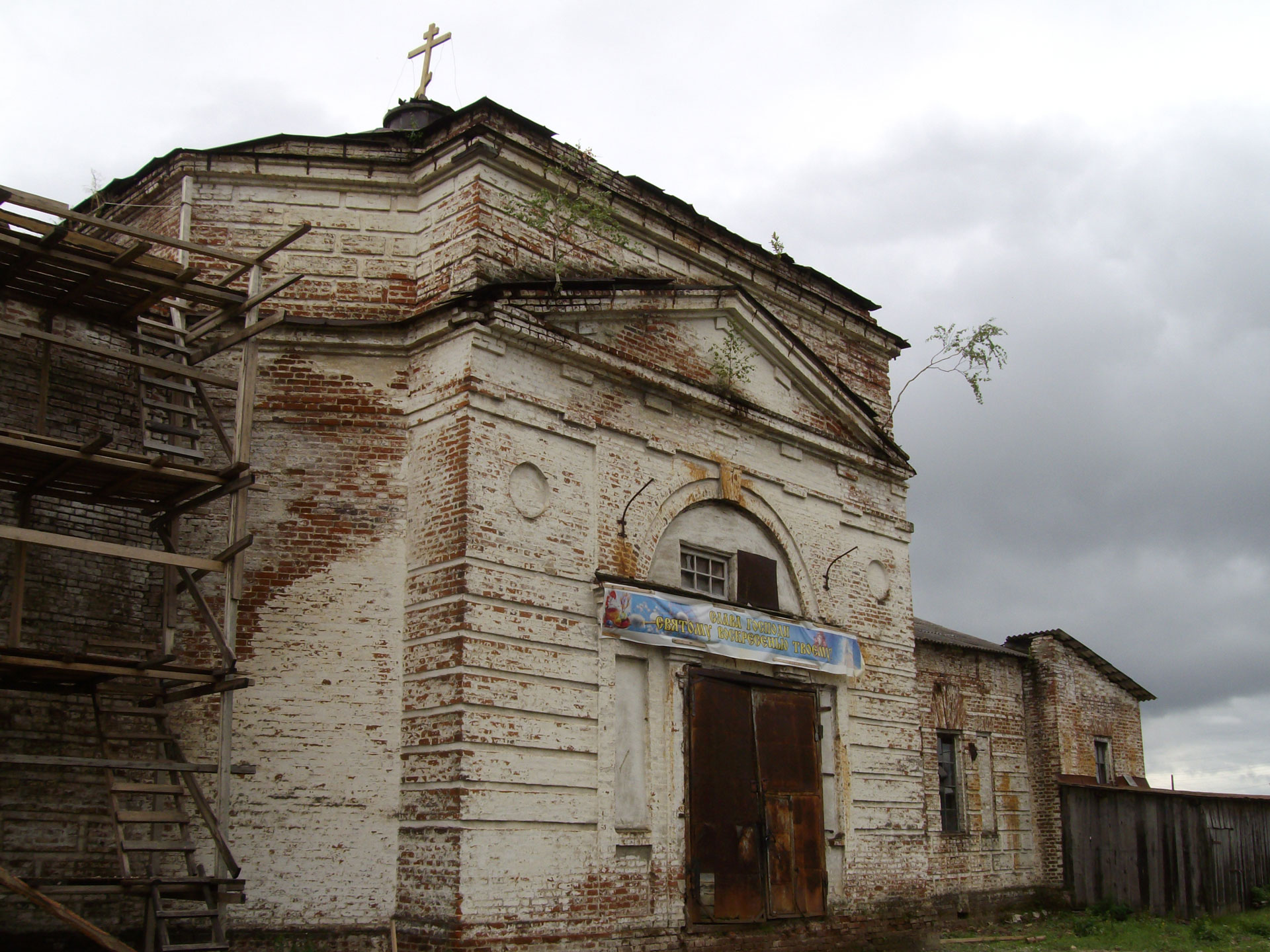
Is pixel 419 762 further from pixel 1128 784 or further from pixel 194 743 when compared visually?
pixel 1128 784

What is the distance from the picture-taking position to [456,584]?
998 cm

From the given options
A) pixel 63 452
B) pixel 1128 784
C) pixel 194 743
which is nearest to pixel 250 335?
pixel 63 452

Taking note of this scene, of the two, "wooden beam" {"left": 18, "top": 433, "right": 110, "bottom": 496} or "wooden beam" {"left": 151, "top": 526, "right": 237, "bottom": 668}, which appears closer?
"wooden beam" {"left": 18, "top": 433, "right": 110, "bottom": 496}

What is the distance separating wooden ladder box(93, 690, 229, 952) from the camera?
8398mm

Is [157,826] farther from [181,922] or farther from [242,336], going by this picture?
[242,336]

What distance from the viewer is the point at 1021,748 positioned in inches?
768

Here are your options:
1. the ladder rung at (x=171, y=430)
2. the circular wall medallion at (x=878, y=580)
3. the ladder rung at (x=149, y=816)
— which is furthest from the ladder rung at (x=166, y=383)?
the circular wall medallion at (x=878, y=580)

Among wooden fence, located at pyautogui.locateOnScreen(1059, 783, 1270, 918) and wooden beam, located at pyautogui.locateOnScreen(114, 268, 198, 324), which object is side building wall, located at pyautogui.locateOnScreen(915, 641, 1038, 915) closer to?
wooden fence, located at pyautogui.locateOnScreen(1059, 783, 1270, 918)

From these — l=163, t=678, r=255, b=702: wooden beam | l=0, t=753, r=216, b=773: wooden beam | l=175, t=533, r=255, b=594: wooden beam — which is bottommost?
l=0, t=753, r=216, b=773: wooden beam

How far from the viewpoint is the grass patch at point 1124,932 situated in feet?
48.6

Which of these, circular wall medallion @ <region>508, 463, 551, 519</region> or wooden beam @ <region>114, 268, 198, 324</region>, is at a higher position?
wooden beam @ <region>114, 268, 198, 324</region>

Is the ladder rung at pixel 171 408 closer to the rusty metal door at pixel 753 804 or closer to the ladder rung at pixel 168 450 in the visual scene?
the ladder rung at pixel 168 450

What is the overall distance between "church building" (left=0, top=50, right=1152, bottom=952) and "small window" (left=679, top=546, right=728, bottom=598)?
0.04m

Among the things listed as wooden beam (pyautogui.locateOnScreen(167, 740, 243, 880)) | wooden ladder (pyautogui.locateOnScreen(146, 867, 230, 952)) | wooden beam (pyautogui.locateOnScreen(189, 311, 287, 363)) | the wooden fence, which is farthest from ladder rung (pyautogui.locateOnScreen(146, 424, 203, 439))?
the wooden fence
